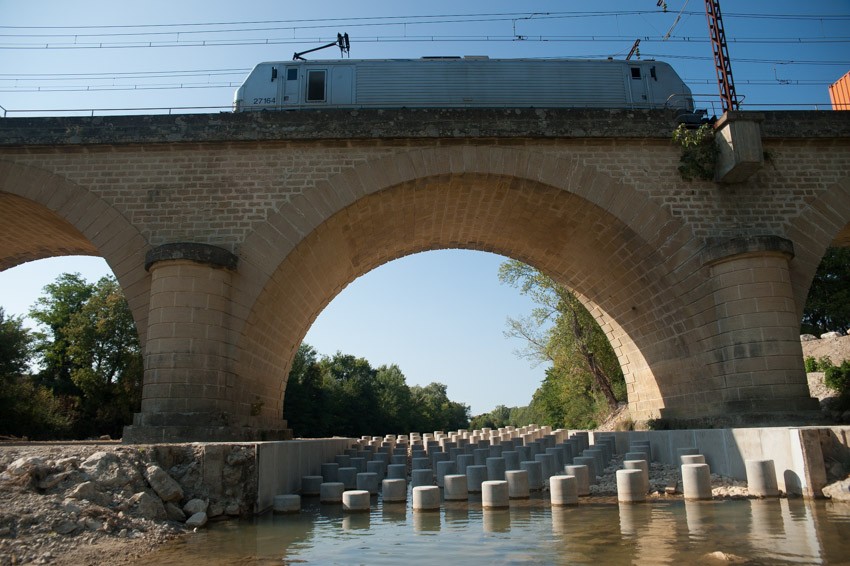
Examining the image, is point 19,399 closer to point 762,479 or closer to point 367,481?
point 367,481

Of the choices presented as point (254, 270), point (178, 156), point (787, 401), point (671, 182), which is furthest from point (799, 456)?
point (178, 156)

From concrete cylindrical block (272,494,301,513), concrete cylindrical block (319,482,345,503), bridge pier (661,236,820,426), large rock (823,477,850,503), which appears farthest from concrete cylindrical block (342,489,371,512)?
bridge pier (661,236,820,426)

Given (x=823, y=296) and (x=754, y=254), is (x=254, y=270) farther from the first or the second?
(x=823, y=296)

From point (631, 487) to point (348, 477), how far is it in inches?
198

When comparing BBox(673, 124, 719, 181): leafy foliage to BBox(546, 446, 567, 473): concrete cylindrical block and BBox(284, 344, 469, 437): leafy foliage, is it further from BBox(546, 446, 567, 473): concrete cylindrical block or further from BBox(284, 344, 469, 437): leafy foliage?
BBox(284, 344, 469, 437): leafy foliage

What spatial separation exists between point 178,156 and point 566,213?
797 centimetres

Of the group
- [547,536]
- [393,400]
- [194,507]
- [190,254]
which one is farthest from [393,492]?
[393,400]

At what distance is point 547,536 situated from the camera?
20.1 ft

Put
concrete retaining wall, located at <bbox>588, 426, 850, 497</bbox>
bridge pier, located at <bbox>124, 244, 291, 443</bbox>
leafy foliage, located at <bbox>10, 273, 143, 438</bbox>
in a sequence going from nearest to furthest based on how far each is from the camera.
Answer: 1. concrete retaining wall, located at <bbox>588, 426, 850, 497</bbox>
2. bridge pier, located at <bbox>124, 244, 291, 443</bbox>
3. leafy foliage, located at <bbox>10, 273, 143, 438</bbox>

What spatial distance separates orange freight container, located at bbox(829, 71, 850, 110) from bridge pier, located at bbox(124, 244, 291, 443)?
53.8 feet

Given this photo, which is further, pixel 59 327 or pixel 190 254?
pixel 59 327

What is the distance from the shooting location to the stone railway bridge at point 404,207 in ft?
36.6

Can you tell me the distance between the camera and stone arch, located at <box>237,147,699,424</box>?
A: 1218cm

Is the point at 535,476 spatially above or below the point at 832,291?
below
